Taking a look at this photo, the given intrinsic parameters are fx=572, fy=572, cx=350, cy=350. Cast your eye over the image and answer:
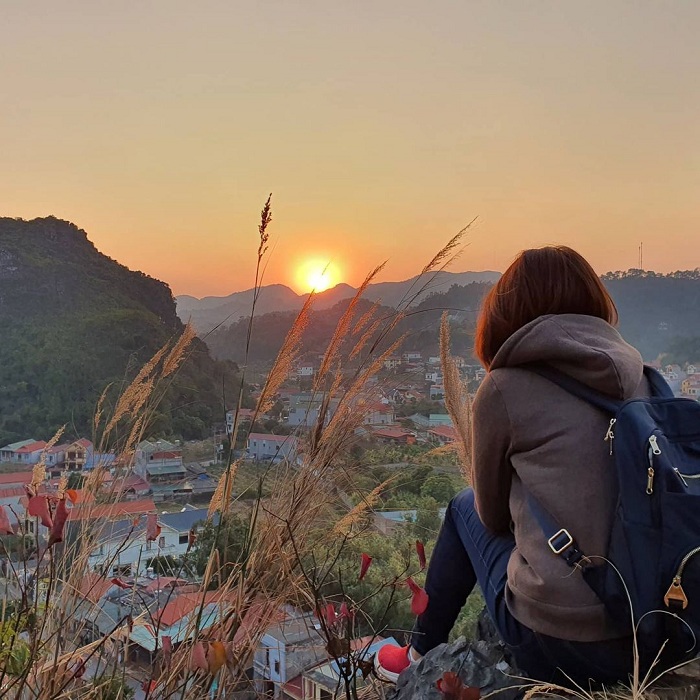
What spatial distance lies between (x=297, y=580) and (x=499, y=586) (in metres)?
0.37

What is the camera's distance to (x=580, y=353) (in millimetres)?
940

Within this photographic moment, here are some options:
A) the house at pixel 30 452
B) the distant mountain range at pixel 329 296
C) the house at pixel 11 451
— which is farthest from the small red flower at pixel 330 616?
the house at pixel 11 451

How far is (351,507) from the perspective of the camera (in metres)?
1.15

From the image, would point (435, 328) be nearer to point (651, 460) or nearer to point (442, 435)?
point (442, 435)

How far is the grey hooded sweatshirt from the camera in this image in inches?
34.3

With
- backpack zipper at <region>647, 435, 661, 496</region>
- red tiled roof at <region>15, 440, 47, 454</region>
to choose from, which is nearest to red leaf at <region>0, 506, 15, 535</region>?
red tiled roof at <region>15, 440, 47, 454</region>

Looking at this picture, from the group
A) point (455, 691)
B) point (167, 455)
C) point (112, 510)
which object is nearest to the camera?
point (455, 691)

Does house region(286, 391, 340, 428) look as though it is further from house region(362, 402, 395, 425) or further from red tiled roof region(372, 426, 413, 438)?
red tiled roof region(372, 426, 413, 438)

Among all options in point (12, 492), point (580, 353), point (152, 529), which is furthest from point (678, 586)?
point (12, 492)

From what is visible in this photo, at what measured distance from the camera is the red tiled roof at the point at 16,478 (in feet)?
3.88

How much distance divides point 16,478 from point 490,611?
1.06 meters

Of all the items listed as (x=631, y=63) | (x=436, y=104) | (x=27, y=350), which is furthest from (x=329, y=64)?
(x=27, y=350)

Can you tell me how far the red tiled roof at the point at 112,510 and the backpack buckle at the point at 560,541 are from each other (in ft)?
2.57

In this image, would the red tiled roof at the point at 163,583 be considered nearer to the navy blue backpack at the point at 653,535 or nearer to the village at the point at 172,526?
the village at the point at 172,526
